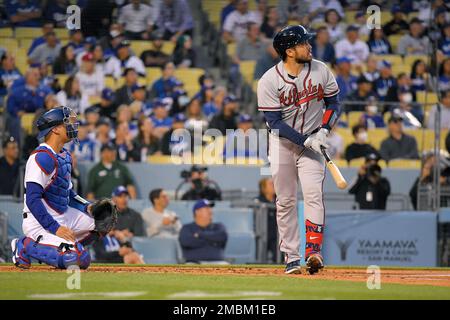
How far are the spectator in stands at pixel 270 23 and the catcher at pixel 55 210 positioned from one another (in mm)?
9844

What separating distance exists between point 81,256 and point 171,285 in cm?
119

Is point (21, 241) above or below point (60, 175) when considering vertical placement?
below

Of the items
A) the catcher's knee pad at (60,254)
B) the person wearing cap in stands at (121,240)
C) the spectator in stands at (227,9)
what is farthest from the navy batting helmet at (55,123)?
the spectator in stands at (227,9)

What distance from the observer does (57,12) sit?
18.2 m

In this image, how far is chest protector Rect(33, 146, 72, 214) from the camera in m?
8.82

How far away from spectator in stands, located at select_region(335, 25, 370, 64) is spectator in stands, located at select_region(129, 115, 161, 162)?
13.4 ft

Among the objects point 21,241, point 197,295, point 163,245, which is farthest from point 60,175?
point 163,245

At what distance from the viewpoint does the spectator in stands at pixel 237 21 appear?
18.7 meters

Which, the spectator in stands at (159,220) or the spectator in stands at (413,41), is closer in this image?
the spectator in stands at (159,220)

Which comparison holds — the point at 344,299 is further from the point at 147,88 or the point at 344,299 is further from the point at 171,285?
the point at 147,88

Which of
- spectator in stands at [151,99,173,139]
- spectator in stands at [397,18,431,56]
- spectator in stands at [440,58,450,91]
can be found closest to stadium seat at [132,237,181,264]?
spectator in stands at [151,99,173,139]

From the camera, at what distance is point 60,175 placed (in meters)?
8.97

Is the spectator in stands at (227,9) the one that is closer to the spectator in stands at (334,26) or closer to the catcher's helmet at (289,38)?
the spectator in stands at (334,26)

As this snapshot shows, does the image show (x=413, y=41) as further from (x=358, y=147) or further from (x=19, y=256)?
(x=19, y=256)
